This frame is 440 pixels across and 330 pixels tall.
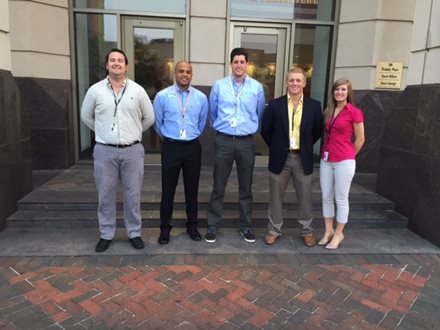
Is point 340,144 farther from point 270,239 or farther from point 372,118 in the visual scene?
point 372,118

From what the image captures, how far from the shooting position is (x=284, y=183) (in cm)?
432

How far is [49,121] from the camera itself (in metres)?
6.41

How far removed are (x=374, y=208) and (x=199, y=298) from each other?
3095 millimetres

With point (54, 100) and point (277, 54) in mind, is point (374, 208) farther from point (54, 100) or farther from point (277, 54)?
point (54, 100)

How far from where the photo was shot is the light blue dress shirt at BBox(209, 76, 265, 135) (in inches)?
163

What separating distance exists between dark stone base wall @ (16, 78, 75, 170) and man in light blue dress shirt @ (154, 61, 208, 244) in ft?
9.83

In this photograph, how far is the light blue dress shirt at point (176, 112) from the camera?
160 inches

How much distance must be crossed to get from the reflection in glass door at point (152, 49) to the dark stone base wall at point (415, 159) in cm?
377

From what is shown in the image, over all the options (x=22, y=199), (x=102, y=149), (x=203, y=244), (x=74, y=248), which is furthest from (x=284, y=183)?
(x=22, y=199)

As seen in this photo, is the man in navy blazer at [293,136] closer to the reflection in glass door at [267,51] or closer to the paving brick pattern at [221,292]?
the paving brick pattern at [221,292]

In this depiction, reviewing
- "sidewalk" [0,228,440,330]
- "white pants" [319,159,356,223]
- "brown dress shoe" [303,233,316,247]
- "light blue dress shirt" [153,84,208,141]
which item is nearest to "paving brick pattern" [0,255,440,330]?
"sidewalk" [0,228,440,330]

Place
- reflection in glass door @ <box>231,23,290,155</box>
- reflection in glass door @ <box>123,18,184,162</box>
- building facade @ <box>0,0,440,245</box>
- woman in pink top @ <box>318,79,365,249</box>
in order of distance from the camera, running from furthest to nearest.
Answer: reflection in glass door @ <box>231,23,290,155</box> → reflection in glass door @ <box>123,18,184,162</box> → building facade @ <box>0,0,440,245</box> → woman in pink top @ <box>318,79,365,249</box>

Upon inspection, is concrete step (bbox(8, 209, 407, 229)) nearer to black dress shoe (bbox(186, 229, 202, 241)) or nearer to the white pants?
black dress shoe (bbox(186, 229, 202, 241))

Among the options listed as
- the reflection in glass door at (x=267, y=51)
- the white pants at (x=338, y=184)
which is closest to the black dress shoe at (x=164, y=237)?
the white pants at (x=338, y=184)
